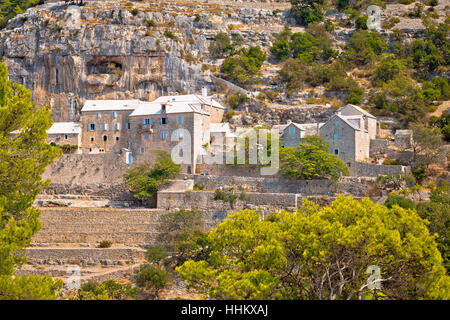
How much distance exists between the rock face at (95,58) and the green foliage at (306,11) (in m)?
22.1

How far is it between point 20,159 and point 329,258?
527 inches

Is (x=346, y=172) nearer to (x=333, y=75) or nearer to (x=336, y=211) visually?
(x=336, y=211)

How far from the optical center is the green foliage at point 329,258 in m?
22.2

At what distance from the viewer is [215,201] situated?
4059 cm

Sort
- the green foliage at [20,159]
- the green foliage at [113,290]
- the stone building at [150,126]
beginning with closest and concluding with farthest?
the green foliage at [20,159] → the green foliage at [113,290] → the stone building at [150,126]

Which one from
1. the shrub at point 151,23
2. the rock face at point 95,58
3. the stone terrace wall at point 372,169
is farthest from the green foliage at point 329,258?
the shrub at point 151,23

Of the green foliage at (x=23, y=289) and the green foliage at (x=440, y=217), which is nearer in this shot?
the green foliage at (x=23, y=289)

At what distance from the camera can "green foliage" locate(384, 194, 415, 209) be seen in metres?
36.2

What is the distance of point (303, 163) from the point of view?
4194 centimetres

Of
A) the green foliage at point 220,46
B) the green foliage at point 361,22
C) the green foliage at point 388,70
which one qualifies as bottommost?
the green foliage at point 388,70

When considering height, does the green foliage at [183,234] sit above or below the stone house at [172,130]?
below

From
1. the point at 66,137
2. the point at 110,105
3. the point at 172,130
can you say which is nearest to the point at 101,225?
the point at 172,130

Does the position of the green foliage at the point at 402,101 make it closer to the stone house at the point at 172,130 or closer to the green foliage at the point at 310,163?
the green foliage at the point at 310,163

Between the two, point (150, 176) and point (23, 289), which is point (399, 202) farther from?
point (23, 289)
